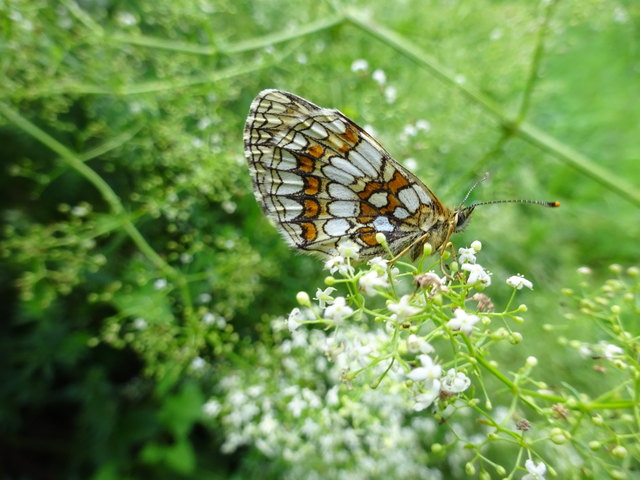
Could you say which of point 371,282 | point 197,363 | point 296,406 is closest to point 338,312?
point 371,282

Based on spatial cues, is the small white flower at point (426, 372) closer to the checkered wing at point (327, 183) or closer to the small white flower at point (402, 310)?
the small white flower at point (402, 310)

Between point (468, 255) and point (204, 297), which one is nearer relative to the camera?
point (468, 255)

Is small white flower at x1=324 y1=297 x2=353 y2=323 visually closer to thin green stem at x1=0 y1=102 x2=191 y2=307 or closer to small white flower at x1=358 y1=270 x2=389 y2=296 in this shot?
small white flower at x1=358 y1=270 x2=389 y2=296

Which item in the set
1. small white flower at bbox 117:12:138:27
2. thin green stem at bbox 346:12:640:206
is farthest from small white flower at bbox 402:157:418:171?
small white flower at bbox 117:12:138:27

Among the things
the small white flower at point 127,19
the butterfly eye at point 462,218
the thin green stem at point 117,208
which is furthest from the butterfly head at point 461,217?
the small white flower at point 127,19

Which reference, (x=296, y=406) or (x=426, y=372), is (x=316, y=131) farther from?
(x=296, y=406)
